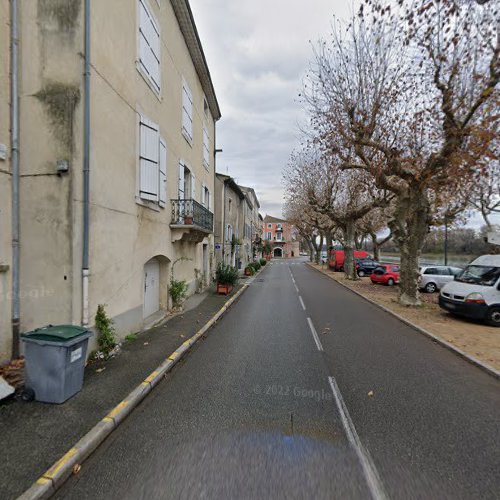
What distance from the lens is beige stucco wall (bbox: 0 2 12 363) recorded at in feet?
15.2

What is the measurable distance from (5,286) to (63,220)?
1413 millimetres

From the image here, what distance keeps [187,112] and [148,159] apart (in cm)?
489

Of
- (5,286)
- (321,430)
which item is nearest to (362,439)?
(321,430)

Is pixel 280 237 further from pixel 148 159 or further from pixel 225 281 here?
pixel 148 159

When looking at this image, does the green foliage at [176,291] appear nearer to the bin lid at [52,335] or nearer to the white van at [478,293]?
the bin lid at [52,335]

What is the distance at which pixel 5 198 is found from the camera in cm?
469

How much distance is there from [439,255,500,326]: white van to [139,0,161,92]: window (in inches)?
426

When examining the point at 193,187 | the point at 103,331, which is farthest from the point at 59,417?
the point at 193,187

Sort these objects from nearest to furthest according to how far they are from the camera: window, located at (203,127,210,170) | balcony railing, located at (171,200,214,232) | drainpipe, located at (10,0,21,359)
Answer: drainpipe, located at (10,0,21,359) → balcony railing, located at (171,200,214,232) → window, located at (203,127,210,170)

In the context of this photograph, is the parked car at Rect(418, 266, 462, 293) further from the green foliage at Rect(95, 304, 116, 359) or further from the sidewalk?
the green foliage at Rect(95, 304, 116, 359)

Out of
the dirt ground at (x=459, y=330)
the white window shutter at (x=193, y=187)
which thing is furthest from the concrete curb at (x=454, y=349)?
the white window shutter at (x=193, y=187)

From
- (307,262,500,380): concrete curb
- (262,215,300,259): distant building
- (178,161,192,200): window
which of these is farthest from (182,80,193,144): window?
(262,215,300,259): distant building

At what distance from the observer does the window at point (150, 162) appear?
22.7 feet

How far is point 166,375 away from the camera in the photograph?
15.9ft
